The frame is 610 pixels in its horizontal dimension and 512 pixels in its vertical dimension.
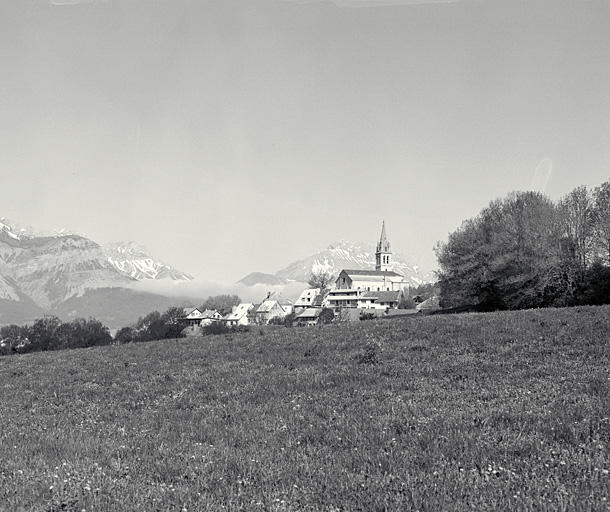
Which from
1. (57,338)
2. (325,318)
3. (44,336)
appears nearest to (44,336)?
(44,336)

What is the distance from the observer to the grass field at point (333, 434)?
20.1 feet

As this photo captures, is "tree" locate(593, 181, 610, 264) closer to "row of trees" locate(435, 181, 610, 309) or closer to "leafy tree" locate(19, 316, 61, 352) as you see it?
"row of trees" locate(435, 181, 610, 309)

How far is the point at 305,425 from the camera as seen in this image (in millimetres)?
9531

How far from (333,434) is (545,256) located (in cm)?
5708

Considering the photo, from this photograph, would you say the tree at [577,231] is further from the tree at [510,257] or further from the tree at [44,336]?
the tree at [44,336]

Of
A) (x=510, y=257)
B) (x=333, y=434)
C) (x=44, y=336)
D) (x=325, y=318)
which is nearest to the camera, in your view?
(x=333, y=434)

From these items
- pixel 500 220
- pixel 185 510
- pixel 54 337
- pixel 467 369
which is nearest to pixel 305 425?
pixel 185 510

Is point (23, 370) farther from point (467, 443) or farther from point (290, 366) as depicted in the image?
point (467, 443)

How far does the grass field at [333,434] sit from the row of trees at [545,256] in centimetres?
4314

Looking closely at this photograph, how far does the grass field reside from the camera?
612cm

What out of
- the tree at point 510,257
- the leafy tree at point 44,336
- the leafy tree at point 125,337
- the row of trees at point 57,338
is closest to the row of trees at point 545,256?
the tree at point 510,257

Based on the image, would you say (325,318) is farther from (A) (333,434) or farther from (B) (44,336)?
(A) (333,434)

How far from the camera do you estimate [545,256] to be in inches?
2292

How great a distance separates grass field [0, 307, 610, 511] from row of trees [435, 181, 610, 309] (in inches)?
1698
